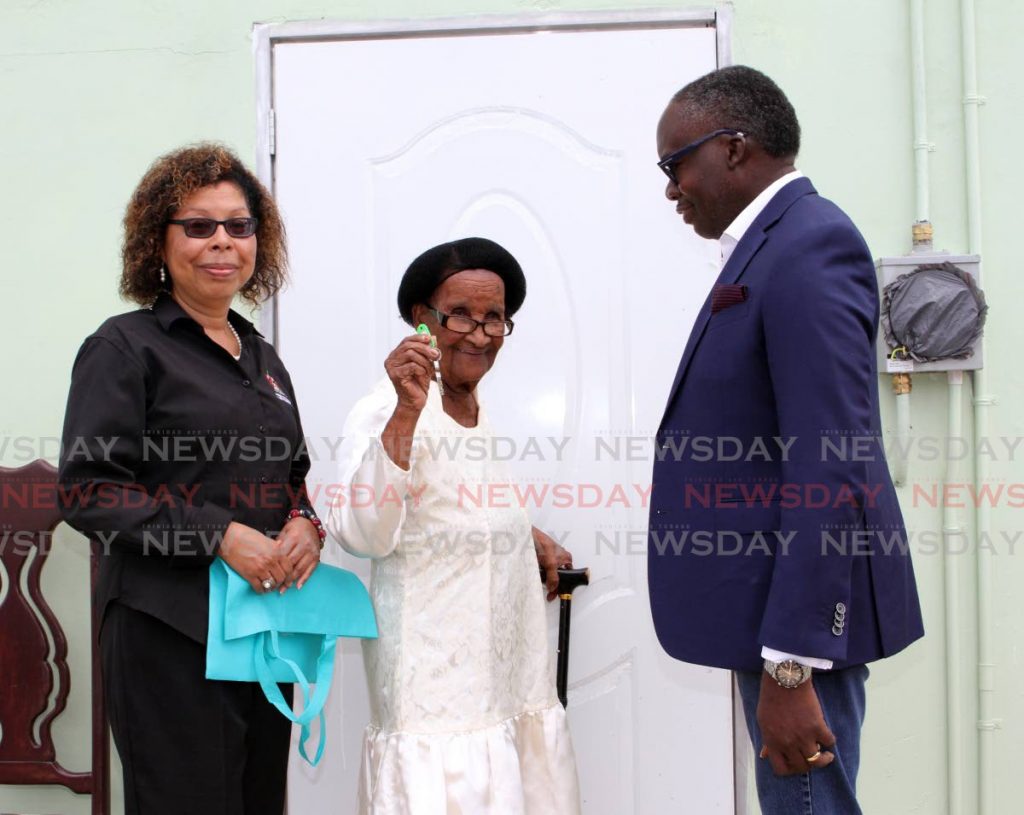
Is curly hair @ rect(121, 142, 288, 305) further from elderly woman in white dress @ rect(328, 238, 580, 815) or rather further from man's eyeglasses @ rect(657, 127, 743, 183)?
man's eyeglasses @ rect(657, 127, 743, 183)

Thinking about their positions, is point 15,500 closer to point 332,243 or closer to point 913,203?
point 332,243

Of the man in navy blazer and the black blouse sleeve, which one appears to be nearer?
the man in navy blazer

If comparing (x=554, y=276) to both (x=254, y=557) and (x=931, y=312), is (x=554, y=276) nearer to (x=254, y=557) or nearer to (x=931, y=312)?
(x=931, y=312)

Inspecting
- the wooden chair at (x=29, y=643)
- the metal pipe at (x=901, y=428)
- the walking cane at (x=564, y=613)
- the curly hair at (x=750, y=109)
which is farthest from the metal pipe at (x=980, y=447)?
the wooden chair at (x=29, y=643)

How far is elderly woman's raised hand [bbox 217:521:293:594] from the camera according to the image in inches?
67.4

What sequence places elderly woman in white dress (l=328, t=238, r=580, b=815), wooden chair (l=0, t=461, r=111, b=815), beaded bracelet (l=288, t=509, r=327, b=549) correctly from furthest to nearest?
wooden chair (l=0, t=461, r=111, b=815) < beaded bracelet (l=288, t=509, r=327, b=549) < elderly woman in white dress (l=328, t=238, r=580, b=815)

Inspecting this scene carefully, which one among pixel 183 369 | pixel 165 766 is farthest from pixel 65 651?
pixel 183 369

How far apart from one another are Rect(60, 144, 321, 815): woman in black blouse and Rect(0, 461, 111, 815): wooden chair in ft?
2.73

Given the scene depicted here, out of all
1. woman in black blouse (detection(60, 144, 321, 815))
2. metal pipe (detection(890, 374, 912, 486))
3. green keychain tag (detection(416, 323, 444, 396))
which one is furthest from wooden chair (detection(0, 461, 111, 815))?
metal pipe (detection(890, 374, 912, 486))

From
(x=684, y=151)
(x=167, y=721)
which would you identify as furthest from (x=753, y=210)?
(x=167, y=721)

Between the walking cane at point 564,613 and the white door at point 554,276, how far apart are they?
16 cm

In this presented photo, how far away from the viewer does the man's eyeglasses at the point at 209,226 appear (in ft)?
6.00

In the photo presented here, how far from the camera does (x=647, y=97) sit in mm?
2547

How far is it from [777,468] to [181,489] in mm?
1003
